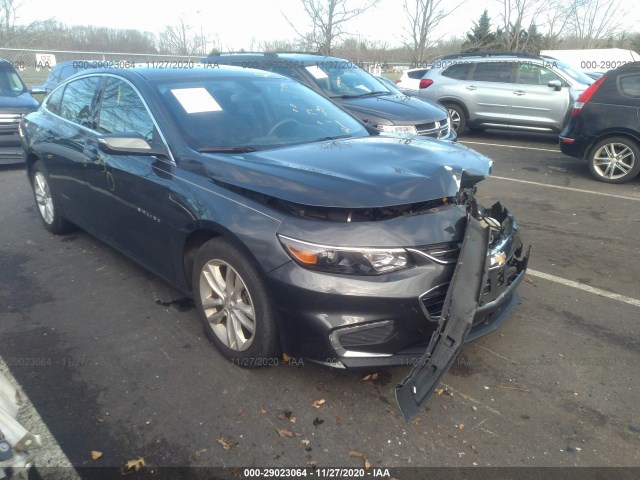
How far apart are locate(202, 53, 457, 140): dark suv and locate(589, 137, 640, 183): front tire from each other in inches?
86.2

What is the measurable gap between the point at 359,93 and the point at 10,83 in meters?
6.54

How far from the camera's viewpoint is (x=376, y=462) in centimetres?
243

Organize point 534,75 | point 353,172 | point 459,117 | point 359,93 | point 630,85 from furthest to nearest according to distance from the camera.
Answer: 1. point 459,117
2. point 534,75
3. point 359,93
4. point 630,85
5. point 353,172

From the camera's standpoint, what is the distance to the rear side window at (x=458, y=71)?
12.0 meters

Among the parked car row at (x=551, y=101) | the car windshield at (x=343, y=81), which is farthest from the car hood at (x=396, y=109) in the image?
the parked car row at (x=551, y=101)

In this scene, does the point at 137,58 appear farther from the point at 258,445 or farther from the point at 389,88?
the point at 258,445

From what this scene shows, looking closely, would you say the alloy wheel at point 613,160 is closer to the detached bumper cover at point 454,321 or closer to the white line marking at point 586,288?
the white line marking at point 586,288

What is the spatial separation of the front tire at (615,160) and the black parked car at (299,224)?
544cm

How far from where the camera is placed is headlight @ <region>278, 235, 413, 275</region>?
8.39 ft

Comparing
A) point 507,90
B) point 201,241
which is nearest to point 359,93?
point 507,90

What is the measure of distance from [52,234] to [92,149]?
5.85ft

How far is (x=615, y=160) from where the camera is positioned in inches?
306

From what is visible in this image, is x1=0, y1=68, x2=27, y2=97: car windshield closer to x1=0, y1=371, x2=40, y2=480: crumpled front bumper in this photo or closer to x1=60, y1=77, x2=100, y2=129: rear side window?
x1=60, y1=77, x2=100, y2=129: rear side window

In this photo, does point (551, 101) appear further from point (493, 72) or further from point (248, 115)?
point (248, 115)
